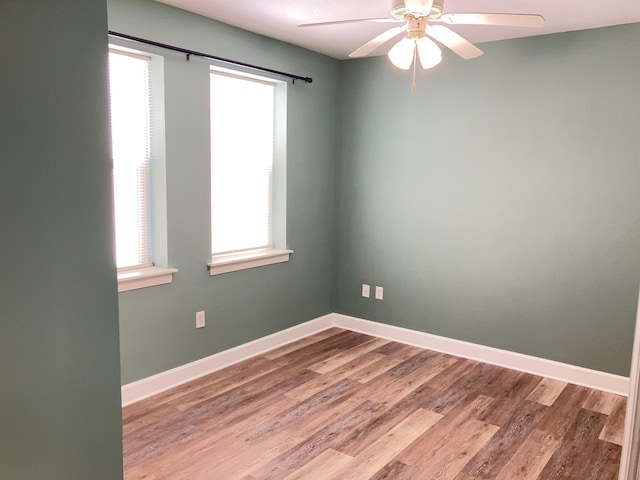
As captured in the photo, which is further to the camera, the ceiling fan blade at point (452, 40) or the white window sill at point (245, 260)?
the white window sill at point (245, 260)

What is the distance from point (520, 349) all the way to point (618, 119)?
170 centimetres

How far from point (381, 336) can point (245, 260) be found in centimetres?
145

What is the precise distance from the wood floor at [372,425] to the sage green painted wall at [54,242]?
1341mm

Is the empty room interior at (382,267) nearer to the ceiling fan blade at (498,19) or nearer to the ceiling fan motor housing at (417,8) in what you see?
the ceiling fan blade at (498,19)

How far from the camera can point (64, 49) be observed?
1.14m

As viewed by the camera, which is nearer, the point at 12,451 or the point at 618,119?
the point at 12,451

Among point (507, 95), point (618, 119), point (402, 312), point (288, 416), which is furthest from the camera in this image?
point (402, 312)

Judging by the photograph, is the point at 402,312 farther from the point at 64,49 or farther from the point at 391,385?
the point at 64,49

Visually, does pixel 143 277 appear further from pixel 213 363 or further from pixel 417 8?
pixel 417 8

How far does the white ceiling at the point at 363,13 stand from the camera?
2.85m

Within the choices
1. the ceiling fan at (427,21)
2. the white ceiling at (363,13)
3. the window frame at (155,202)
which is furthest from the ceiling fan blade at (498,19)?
the window frame at (155,202)

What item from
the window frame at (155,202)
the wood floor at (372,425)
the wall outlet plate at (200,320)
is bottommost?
the wood floor at (372,425)

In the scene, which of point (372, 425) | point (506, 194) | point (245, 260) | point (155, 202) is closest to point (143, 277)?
point (155, 202)

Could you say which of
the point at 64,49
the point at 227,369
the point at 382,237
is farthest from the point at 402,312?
the point at 64,49
